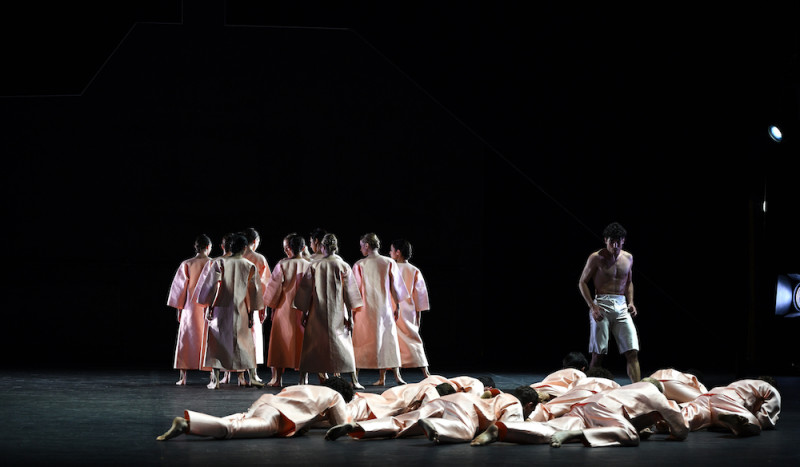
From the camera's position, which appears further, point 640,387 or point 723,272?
point 723,272

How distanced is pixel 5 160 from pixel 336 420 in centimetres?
630

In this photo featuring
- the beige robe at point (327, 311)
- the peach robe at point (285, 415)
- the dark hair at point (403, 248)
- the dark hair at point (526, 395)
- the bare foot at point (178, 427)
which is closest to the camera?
the bare foot at point (178, 427)

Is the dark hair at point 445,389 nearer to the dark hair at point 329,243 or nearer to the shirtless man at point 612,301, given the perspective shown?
the shirtless man at point 612,301

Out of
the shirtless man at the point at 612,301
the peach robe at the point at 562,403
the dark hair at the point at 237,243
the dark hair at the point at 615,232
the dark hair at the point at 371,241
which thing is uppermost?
the dark hair at the point at 615,232

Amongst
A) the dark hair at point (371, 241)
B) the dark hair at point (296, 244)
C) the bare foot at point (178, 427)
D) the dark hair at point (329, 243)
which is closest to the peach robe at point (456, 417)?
the bare foot at point (178, 427)

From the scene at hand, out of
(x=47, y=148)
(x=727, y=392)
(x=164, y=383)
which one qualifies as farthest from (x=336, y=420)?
(x=47, y=148)

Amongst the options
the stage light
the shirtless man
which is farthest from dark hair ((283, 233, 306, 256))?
the stage light

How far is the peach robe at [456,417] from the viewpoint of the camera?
4.59 m

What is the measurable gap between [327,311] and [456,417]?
2844 millimetres

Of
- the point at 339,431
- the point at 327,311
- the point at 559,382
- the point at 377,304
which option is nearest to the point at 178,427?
the point at 339,431

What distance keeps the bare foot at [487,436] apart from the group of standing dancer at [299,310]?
2.85 m

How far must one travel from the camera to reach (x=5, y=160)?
9.70 metres

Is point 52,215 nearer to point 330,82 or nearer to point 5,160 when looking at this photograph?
point 5,160

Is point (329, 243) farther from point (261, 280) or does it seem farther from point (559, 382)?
point (559, 382)
